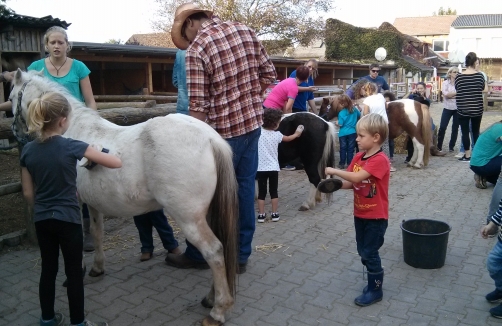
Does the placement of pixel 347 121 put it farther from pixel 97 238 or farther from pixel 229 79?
pixel 97 238

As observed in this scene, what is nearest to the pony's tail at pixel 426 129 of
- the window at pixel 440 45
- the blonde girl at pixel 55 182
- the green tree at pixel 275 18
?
the blonde girl at pixel 55 182

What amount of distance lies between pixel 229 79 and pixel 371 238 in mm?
1628

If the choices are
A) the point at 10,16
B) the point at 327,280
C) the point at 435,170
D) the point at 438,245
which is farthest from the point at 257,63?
the point at 10,16

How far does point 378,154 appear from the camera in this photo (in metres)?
3.22

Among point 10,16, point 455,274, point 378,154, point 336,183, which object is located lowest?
point 455,274

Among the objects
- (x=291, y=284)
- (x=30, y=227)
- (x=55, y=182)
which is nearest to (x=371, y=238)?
(x=291, y=284)

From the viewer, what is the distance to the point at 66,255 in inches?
107

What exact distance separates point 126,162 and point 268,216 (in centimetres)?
284

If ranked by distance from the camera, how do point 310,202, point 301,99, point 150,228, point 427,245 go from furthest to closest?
1. point 301,99
2. point 310,202
3. point 150,228
4. point 427,245

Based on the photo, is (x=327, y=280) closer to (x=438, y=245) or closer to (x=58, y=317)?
(x=438, y=245)

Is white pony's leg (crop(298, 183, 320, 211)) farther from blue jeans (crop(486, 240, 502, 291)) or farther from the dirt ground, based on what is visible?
the dirt ground

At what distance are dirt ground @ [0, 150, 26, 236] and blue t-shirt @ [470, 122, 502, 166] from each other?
20.1ft

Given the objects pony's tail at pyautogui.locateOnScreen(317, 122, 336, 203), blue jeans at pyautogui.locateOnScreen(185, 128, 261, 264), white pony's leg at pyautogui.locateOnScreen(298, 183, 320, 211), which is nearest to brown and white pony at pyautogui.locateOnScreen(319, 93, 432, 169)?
pony's tail at pyautogui.locateOnScreen(317, 122, 336, 203)

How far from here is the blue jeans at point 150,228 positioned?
13.4ft
